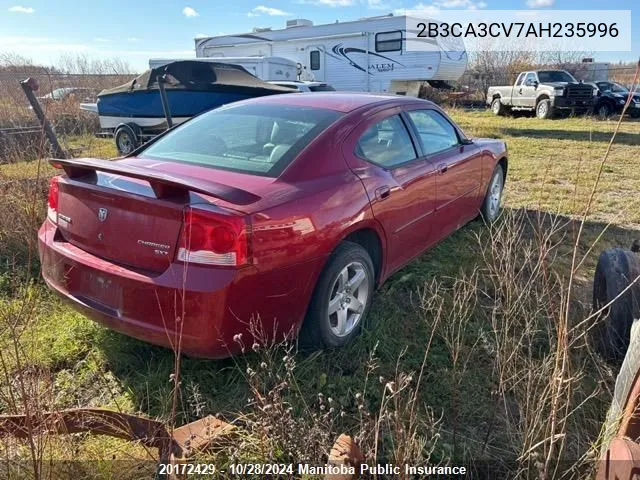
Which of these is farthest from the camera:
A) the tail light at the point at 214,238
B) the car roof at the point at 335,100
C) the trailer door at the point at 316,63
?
the trailer door at the point at 316,63

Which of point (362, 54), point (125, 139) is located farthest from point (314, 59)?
point (125, 139)

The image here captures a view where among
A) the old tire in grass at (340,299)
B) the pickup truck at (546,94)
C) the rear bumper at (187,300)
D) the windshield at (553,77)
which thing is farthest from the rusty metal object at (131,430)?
the windshield at (553,77)

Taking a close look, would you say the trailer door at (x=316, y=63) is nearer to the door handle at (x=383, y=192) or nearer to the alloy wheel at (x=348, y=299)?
the door handle at (x=383, y=192)

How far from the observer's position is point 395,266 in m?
3.51

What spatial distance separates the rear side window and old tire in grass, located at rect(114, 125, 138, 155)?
7.43m

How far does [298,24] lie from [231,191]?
18.9 m

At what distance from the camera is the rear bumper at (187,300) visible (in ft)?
7.46

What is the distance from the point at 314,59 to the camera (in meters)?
18.5

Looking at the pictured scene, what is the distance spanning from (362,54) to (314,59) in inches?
89.8

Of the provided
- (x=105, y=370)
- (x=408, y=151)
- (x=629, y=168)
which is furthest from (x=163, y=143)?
(x=629, y=168)

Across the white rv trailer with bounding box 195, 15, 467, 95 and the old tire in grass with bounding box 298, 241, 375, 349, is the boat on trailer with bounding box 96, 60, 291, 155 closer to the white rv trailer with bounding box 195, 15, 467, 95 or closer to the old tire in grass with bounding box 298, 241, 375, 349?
the old tire in grass with bounding box 298, 241, 375, 349

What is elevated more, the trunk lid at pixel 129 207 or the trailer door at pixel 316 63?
the trailer door at pixel 316 63

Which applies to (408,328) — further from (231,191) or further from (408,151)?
(231,191)

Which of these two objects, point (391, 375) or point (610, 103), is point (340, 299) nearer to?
point (391, 375)
